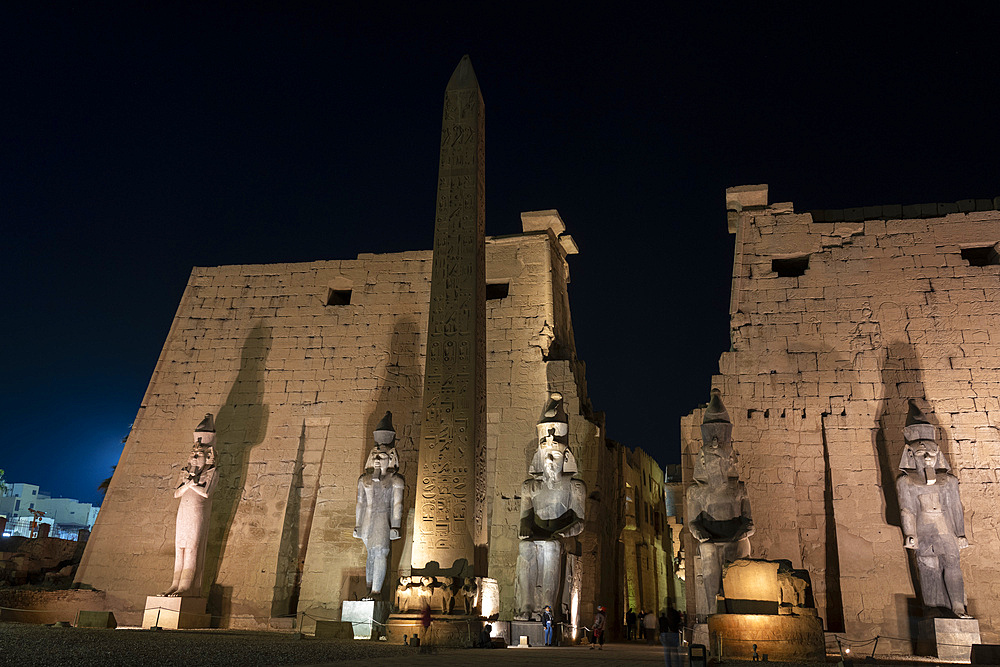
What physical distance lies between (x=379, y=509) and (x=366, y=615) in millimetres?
1127

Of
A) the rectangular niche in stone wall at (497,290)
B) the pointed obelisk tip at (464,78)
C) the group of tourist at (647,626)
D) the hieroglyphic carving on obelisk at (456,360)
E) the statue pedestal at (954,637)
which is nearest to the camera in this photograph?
the hieroglyphic carving on obelisk at (456,360)

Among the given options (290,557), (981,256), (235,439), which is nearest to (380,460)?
(290,557)

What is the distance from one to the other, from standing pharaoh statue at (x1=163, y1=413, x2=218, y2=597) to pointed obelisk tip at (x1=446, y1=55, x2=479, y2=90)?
18.6ft

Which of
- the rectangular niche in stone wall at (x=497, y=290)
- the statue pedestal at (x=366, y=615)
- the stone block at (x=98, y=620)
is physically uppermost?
the rectangular niche in stone wall at (x=497, y=290)

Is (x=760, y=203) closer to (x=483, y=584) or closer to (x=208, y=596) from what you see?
(x=483, y=584)

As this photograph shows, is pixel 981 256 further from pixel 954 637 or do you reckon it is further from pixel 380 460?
pixel 380 460

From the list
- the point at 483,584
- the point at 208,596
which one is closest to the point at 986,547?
the point at 483,584

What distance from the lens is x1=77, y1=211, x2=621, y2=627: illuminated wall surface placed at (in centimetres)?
1119

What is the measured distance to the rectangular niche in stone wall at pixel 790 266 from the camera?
11195 mm

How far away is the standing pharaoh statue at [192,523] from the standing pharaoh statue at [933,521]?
27.1 feet

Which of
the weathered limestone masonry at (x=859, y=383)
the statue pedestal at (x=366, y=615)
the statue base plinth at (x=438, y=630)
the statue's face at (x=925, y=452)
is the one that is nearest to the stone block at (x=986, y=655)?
the statue's face at (x=925, y=452)

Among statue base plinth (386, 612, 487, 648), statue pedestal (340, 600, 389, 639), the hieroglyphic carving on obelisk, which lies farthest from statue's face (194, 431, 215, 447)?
statue base plinth (386, 612, 487, 648)

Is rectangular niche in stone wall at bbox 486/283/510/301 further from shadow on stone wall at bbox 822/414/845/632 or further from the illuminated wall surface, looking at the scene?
shadow on stone wall at bbox 822/414/845/632

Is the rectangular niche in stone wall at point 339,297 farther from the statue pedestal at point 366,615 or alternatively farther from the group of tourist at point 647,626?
the group of tourist at point 647,626
